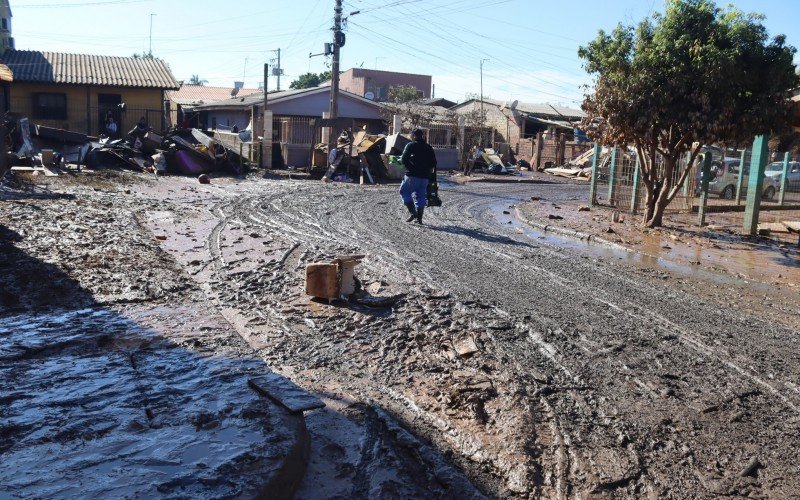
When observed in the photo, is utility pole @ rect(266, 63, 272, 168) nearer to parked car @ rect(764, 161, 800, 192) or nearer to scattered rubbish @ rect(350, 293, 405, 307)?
parked car @ rect(764, 161, 800, 192)

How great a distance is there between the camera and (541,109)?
5256cm

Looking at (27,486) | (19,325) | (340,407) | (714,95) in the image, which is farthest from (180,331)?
(714,95)

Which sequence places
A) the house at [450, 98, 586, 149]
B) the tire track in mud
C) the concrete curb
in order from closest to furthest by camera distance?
the tire track in mud → the concrete curb → the house at [450, 98, 586, 149]

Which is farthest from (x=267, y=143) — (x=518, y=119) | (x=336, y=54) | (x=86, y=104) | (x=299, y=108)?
(x=518, y=119)

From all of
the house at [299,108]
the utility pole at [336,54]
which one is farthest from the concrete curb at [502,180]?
the house at [299,108]

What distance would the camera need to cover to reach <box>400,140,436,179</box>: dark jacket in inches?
513

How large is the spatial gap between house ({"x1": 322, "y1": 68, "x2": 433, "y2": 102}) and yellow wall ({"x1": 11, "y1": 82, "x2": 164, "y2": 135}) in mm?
34263

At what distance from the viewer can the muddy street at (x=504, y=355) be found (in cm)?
408

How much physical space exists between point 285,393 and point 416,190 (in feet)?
28.9

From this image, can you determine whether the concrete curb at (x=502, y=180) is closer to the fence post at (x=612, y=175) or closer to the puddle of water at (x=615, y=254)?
the fence post at (x=612, y=175)

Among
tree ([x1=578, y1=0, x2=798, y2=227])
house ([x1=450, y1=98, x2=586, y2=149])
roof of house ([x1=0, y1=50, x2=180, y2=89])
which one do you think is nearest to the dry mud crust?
tree ([x1=578, y1=0, x2=798, y2=227])

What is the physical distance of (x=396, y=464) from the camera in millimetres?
4062

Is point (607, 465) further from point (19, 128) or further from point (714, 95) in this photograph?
point (19, 128)

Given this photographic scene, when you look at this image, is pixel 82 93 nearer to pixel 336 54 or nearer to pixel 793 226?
pixel 336 54
